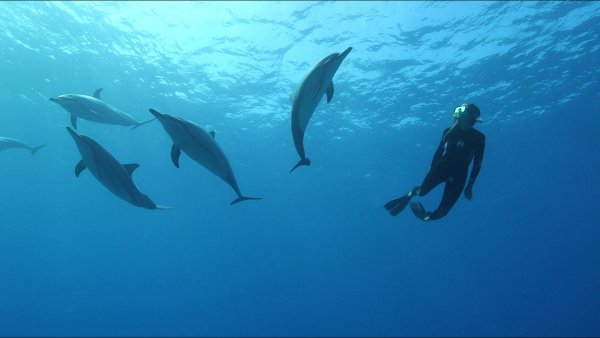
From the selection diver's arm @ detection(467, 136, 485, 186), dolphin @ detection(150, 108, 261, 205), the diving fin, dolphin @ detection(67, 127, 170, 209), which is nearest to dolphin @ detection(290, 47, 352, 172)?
dolphin @ detection(150, 108, 261, 205)

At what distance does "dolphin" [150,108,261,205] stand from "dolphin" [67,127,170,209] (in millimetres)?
615

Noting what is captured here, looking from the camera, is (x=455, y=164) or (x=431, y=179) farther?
(x=431, y=179)

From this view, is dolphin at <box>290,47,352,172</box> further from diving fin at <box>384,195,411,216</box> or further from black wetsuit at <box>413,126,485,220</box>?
black wetsuit at <box>413,126,485,220</box>

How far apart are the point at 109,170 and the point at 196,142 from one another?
3.21 ft

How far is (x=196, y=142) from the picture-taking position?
4.01 m

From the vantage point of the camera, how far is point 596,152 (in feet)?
127

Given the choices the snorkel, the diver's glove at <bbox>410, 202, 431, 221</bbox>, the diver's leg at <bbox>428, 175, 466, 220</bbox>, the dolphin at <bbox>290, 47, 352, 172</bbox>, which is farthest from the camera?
the diver's leg at <bbox>428, 175, 466, 220</bbox>

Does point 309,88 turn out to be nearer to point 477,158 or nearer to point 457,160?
point 457,160

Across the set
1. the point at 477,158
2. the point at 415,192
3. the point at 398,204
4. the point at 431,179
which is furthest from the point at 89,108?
the point at 477,158

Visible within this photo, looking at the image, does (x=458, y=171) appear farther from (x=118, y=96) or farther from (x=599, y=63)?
(x=118, y=96)

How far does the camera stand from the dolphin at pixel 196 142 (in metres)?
3.86

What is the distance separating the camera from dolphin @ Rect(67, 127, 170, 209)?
3.93 m

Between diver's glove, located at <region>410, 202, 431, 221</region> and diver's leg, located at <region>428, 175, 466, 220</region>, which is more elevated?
diver's leg, located at <region>428, 175, 466, 220</region>

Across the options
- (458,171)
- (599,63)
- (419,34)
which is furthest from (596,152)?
(458,171)
